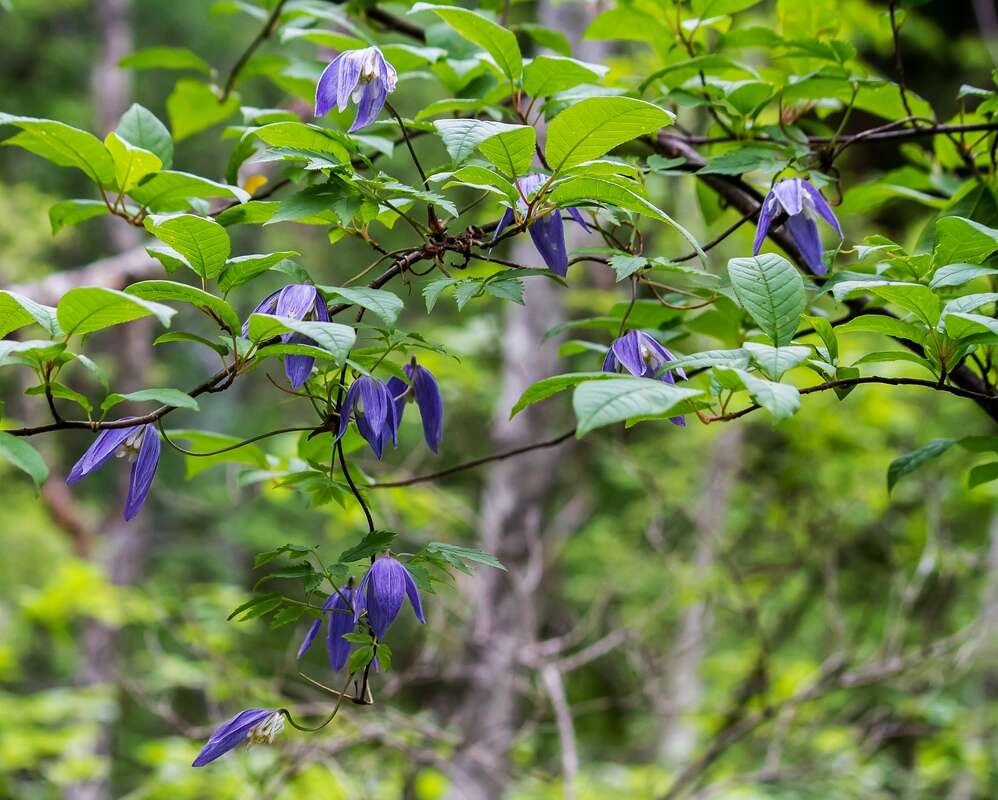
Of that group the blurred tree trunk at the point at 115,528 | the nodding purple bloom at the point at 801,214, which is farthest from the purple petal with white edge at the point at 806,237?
the blurred tree trunk at the point at 115,528

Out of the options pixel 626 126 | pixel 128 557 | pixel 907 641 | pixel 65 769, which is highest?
pixel 626 126

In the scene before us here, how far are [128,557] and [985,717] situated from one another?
14.9 ft

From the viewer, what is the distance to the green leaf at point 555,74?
0.85 m

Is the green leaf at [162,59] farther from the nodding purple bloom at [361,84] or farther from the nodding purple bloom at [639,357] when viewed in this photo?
the nodding purple bloom at [639,357]

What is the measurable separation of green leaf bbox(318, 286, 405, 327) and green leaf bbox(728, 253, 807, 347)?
0.83 ft

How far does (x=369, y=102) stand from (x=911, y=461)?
0.64m

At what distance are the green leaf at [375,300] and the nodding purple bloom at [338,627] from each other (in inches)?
9.3

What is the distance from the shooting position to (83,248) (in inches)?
320

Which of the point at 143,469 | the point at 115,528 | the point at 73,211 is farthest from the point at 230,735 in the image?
the point at 115,528

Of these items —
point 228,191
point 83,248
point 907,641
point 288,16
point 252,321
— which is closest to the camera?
point 252,321

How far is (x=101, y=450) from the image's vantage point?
2.38 feet

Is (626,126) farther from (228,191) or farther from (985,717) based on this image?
(985,717)

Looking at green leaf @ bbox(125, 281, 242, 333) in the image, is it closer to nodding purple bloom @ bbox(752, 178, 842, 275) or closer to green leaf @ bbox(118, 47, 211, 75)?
nodding purple bloom @ bbox(752, 178, 842, 275)

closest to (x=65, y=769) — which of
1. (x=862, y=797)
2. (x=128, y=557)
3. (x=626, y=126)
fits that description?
(x=862, y=797)
